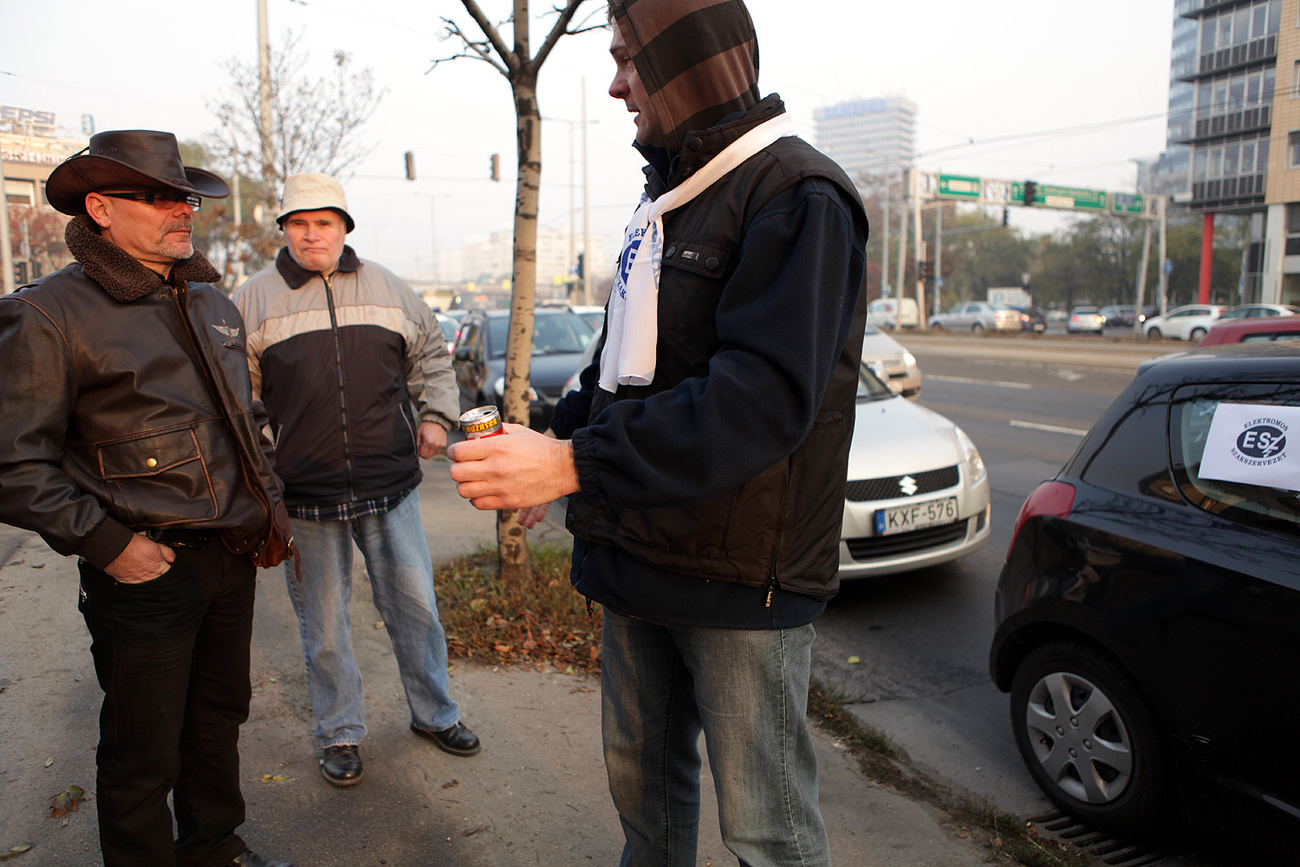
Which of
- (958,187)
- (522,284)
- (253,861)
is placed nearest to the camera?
(253,861)

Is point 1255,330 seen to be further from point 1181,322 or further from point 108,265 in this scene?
point 1181,322

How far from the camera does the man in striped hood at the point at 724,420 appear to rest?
1346 mm

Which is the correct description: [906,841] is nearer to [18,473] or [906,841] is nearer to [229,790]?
[229,790]

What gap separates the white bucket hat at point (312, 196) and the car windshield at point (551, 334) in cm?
728

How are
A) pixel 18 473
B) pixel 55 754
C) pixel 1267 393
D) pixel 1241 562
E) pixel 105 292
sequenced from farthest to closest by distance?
pixel 55 754, pixel 1267 393, pixel 1241 562, pixel 105 292, pixel 18 473

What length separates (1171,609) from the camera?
A: 2.55m

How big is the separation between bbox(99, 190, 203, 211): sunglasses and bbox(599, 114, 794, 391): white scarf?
4.42ft

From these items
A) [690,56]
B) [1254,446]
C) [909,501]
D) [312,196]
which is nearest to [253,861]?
[312,196]

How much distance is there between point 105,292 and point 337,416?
Answer: 0.94 m

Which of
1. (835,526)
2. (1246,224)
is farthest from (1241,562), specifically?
(1246,224)

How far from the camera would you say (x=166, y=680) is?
221 cm

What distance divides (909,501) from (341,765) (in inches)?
130

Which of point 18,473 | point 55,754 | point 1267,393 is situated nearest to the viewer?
point 18,473

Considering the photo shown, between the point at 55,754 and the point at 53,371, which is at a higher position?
the point at 53,371
